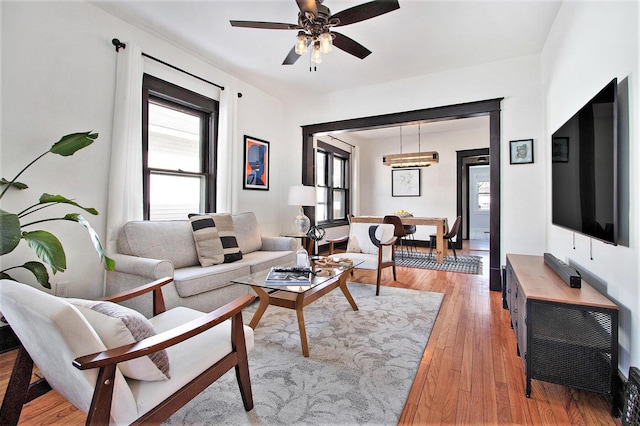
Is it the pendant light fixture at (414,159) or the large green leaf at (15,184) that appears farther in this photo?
the pendant light fixture at (414,159)

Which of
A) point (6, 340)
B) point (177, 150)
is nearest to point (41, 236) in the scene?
point (6, 340)

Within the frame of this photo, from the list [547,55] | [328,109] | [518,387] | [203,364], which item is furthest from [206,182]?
[547,55]

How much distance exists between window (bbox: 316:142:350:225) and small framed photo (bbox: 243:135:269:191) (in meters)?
1.67

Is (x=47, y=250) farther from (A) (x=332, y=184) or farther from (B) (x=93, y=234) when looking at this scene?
(A) (x=332, y=184)

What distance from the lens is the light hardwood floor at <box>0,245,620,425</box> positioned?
4.88ft

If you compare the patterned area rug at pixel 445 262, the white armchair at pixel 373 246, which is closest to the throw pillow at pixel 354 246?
the white armchair at pixel 373 246

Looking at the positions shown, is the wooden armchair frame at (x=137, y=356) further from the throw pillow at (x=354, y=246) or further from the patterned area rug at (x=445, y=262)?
the patterned area rug at (x=445, y=262)

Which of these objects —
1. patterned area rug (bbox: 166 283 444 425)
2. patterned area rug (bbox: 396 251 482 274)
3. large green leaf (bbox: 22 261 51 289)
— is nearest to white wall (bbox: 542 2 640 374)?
patterned area rug (bbox: 166 283 444 425)

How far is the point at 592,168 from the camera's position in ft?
5.73

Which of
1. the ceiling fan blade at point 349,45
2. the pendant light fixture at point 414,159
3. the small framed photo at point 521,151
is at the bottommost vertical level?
the small framed photo at point 521,151

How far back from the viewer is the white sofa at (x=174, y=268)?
2.40 metres

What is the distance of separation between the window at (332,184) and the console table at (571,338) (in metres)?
4.75

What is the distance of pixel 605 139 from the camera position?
1604mm

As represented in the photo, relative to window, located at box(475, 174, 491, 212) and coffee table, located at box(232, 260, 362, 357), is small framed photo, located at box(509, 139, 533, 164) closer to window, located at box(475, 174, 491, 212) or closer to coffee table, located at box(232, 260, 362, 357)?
coffee table, located at box(232, 260, 362, 357)
